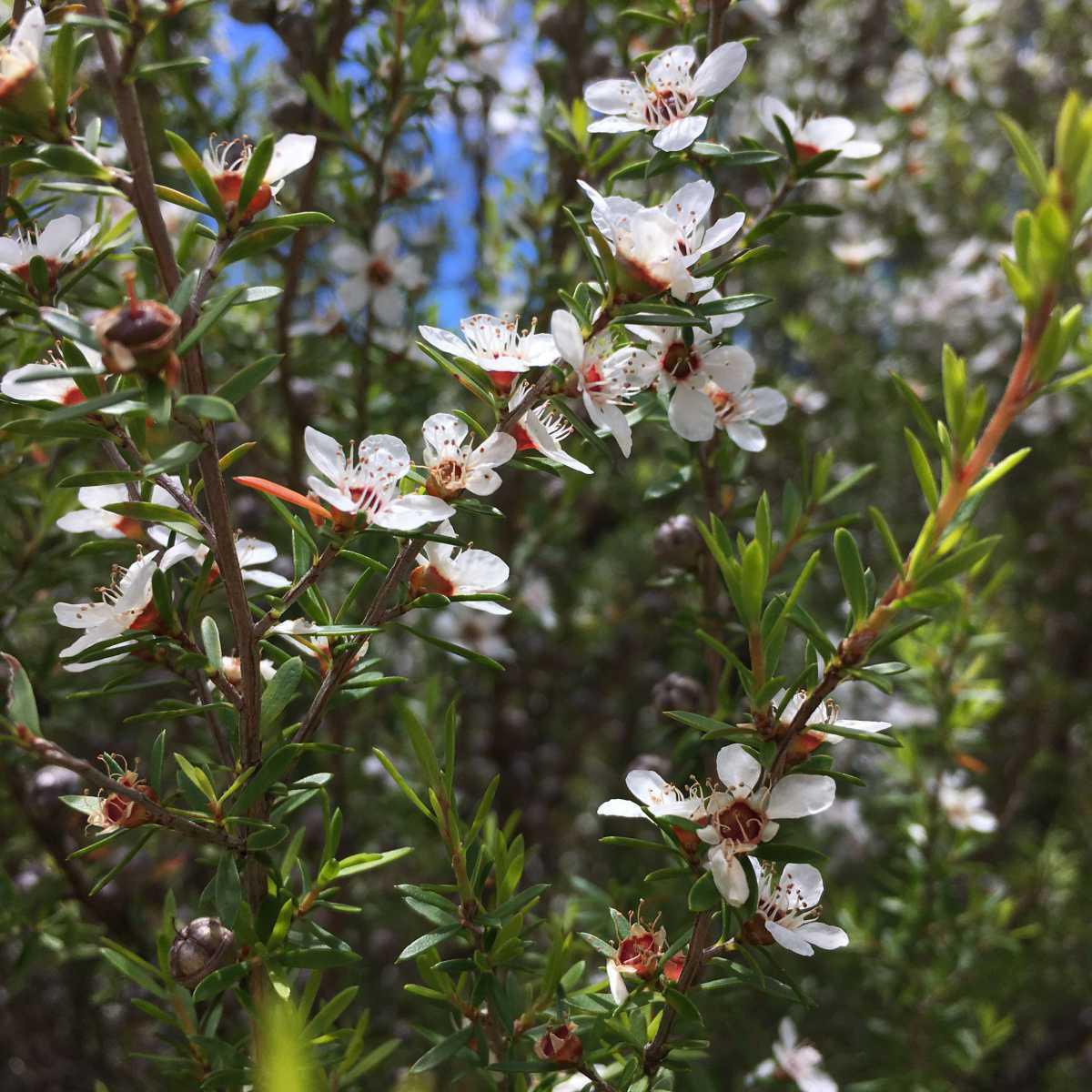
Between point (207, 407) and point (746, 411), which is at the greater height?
point (207, 407)

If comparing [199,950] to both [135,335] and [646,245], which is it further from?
[646,245]

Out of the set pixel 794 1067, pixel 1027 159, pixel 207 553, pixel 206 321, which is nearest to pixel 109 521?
pixel 207 553

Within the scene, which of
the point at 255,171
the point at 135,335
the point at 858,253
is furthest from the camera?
the point at 858,253

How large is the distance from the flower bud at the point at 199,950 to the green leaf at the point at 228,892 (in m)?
0.10

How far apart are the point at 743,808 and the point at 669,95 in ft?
2.45

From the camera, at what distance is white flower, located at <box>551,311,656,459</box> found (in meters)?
0.79

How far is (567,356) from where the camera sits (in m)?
0.79

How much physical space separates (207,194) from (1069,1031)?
2.69 meters

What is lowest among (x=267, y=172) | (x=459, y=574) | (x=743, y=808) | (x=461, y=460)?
(x=743, y=808)

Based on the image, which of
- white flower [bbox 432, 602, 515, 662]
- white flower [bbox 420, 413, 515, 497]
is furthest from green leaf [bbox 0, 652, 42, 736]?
white flower [bbox 432, 602, 515, 662]

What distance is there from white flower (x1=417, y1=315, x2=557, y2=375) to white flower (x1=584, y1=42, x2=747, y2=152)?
0.78 feet

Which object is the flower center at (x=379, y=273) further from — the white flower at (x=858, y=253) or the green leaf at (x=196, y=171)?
the white flower at (x=858, y=253)

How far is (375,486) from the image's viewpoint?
814 millimetres

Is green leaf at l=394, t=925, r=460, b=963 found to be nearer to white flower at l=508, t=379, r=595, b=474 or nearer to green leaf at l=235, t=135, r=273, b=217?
white flower at l=508, t=379, r=595, b=474
